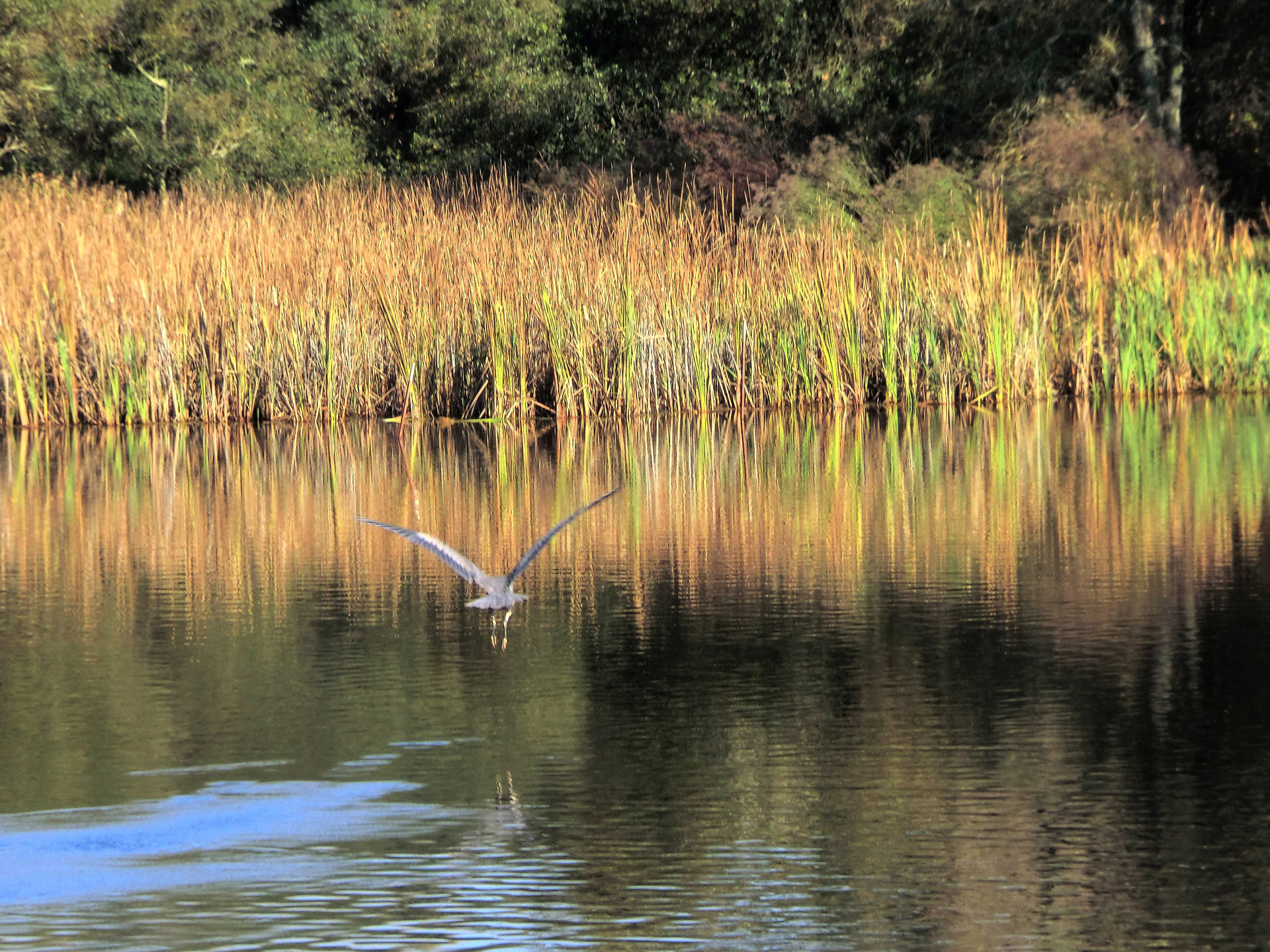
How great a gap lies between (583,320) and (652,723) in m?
9.27

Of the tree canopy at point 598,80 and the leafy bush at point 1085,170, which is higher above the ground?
the tree canopy at point 598,80

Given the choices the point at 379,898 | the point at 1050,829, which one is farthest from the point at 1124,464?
the point at 379,898

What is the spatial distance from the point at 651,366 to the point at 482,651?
8.59 metres

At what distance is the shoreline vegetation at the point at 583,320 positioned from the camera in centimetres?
1349

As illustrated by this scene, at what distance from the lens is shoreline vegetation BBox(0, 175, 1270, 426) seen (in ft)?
44.3

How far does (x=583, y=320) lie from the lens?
1353 centimetres

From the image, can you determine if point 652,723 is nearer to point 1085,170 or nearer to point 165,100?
point 1085,170

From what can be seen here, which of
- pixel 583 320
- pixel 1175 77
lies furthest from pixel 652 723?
pixel 1175 77

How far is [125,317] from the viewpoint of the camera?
43.7 feet

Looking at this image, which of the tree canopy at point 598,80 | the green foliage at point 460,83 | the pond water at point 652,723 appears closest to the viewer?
the pond water at point 652,723

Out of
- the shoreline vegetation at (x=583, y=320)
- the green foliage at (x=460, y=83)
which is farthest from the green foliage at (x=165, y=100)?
the shoreline vegetation at (x=583, y=320)

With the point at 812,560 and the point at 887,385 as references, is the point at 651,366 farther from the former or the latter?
the point at 812,560

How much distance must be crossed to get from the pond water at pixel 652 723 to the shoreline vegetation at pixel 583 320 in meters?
4.66

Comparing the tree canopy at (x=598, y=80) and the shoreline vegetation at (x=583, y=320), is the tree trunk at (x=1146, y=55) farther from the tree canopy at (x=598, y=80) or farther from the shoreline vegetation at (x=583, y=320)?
the shoreline vegetation at (x=583, y=320)
